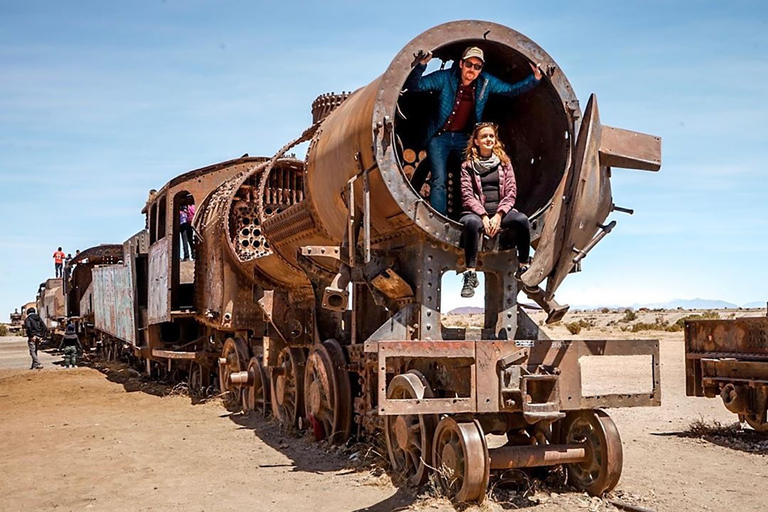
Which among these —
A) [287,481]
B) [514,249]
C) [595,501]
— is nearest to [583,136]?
[514,249]

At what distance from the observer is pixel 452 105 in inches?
274

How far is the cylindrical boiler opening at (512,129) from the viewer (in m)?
6.85

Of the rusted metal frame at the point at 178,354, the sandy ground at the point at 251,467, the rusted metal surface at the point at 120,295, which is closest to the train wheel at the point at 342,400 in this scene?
the sandy ground at the point at 251,467

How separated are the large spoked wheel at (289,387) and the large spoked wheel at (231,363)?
1.56 meters

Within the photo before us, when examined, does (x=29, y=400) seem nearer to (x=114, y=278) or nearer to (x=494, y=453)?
(x=114, y=278)

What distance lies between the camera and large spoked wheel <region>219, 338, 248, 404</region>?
1184 centimetres

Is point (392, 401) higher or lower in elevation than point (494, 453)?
higher

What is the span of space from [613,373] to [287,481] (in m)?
12.6

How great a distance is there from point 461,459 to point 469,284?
5.98 feet

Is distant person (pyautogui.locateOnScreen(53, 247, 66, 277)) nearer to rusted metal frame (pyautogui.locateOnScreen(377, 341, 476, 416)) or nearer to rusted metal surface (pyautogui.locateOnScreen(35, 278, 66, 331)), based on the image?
rusted metal surface (pyautogui.locateOnScreen(35, 278, 66, 331))

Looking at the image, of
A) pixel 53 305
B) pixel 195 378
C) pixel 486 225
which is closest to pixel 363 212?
pixel 486 225

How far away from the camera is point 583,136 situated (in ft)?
19.6

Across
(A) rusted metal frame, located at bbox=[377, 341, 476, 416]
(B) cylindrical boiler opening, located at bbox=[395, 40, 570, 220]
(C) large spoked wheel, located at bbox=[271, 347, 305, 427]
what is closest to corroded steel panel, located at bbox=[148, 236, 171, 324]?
(C) large spoked wheel, located at bbox=[271, 347, 305, 427]

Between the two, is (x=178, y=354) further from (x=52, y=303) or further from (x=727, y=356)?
(x=52, y=303)
